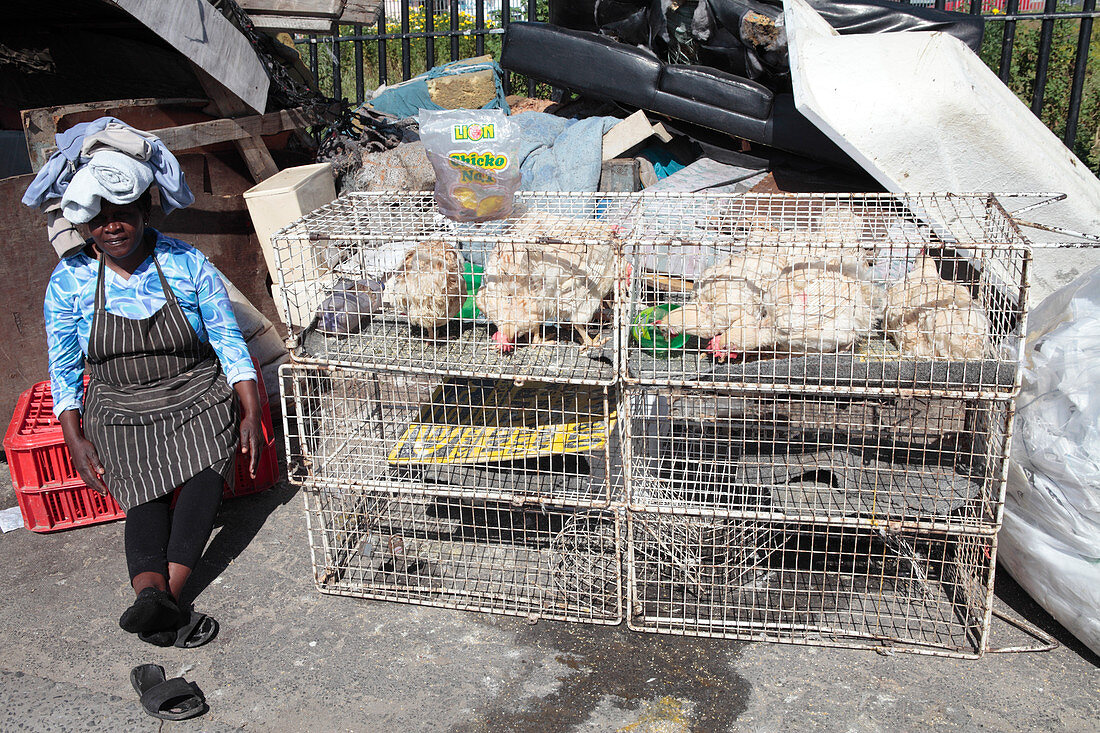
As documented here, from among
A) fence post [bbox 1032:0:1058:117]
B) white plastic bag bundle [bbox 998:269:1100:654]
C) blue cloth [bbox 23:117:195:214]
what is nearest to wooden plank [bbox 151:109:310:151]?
blue cloth [bbox 23:117:195:214]

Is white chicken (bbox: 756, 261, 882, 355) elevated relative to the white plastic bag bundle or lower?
elevated

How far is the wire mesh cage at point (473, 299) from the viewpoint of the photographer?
261 centimetres

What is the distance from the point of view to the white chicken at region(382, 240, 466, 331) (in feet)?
8.83

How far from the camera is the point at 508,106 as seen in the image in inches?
238

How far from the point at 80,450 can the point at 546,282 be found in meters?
1.80

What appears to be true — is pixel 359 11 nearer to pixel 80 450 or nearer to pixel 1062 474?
pixel 80 450

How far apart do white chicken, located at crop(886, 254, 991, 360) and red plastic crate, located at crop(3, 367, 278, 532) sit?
2.41 m

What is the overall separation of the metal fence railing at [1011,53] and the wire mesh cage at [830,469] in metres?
3.83

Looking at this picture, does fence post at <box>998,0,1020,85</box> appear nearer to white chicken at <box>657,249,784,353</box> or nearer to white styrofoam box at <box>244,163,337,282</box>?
white chicken at <box>657,249,784,353</box>

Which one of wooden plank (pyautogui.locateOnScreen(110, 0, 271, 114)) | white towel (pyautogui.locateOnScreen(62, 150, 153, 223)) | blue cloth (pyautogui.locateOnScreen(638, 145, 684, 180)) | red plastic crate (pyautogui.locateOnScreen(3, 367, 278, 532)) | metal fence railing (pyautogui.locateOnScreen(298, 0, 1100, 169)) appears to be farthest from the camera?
metal fence railing (pyautogui.locateOnScreen(298, 0, 1100, 169))

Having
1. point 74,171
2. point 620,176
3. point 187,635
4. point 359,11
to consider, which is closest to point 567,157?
point 620,176

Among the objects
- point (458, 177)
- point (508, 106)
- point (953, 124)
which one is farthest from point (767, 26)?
point (458, 177)

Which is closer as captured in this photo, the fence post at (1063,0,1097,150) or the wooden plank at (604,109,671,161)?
the wooden plank at (604,109,671,161)

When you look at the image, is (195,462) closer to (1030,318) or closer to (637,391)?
(637,391)
